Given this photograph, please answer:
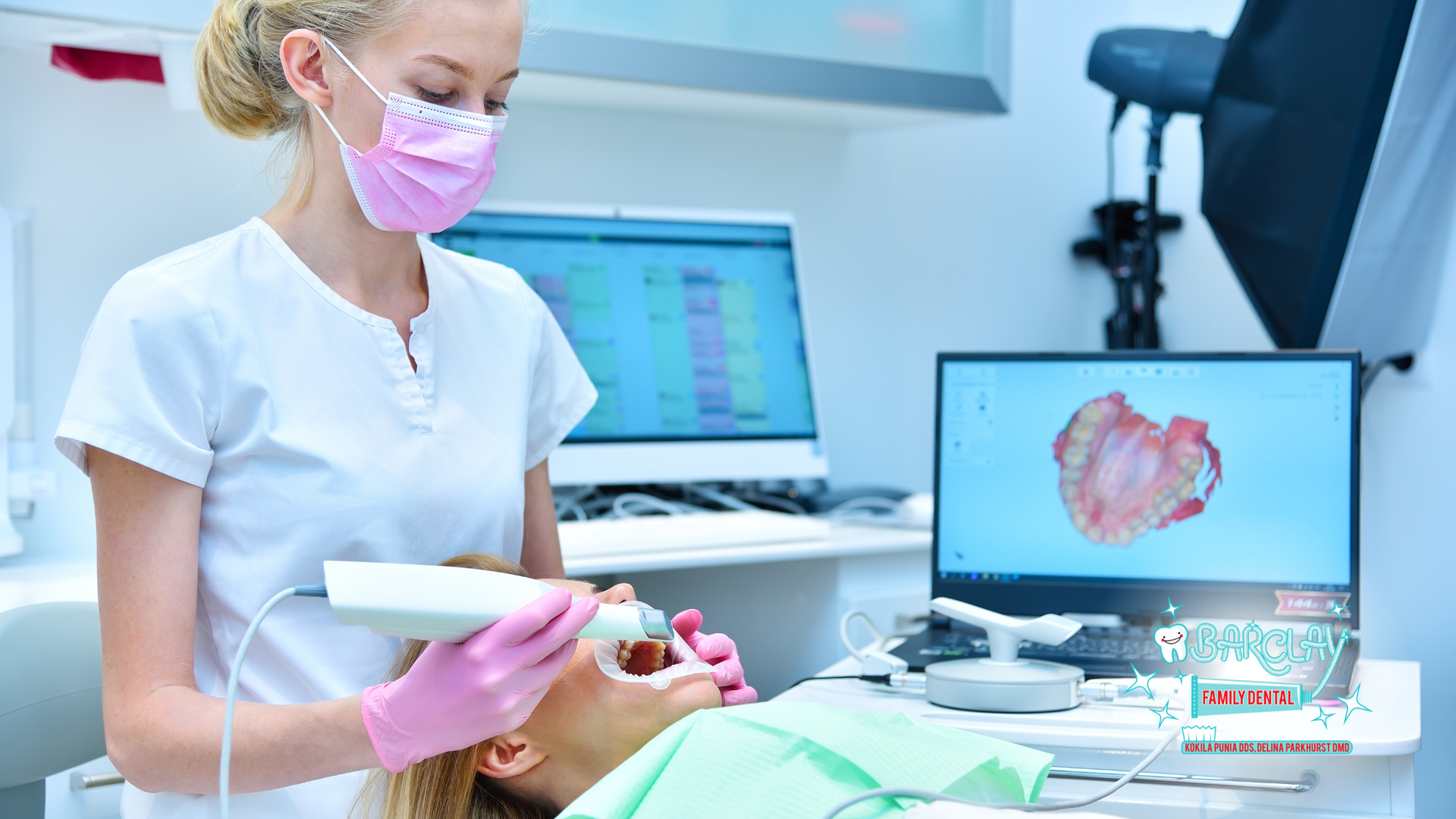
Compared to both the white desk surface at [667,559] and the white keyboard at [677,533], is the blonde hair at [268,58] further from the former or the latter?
the white keyboard at [677,533]

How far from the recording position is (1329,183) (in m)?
1.58

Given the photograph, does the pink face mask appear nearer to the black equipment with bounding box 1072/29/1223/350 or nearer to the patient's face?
the patient's face

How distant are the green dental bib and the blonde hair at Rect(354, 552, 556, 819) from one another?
6.8 inches

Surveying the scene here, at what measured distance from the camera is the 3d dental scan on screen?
891 mm

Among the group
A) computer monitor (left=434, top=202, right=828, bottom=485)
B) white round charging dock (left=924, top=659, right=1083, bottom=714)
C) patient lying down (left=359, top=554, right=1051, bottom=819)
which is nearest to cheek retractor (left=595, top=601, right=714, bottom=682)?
patient lying down (left=359, top=554, right=1051, bottom=819)

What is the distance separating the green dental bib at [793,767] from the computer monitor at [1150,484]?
39 centimetres

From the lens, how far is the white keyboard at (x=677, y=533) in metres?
1.60

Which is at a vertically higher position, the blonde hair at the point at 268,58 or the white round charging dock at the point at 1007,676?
the blonde hair at the point at 268,58

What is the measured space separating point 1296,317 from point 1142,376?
0.54 metres

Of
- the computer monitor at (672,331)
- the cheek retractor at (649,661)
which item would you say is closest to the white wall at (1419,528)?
the computer monitor at (672,331)

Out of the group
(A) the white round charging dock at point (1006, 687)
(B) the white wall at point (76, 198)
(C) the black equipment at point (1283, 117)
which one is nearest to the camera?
(A) the white round charging dock at point (1006, 687)

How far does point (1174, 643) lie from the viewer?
116cm

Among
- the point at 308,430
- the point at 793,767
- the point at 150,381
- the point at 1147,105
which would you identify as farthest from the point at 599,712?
the point at 1147,105

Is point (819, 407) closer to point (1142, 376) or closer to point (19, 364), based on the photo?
point (1142, 376)
